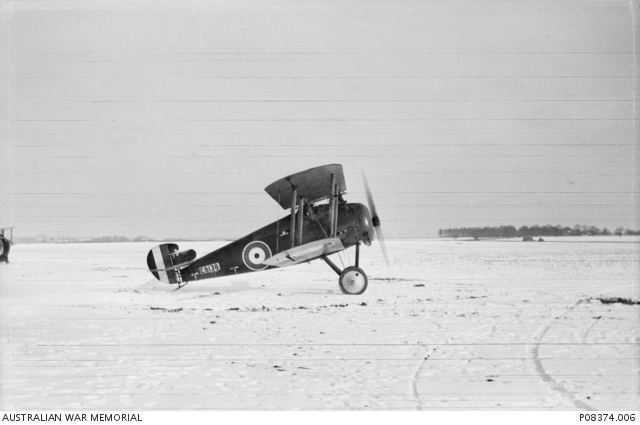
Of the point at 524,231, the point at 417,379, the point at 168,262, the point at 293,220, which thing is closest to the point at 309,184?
the point at 293,220

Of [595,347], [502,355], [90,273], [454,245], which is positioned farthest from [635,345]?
[90,273]

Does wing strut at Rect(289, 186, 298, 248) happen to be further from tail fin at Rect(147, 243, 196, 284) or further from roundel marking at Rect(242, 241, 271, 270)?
tail fin at Rect(147, 243, 196, 284)

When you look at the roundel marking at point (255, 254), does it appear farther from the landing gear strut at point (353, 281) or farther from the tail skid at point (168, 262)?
the landing gear strut at point (353, 281)

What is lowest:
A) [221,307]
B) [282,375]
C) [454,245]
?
[282,375]

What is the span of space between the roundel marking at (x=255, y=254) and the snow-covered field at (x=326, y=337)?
41cm

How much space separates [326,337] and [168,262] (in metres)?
2.06

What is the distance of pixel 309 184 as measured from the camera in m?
5.43

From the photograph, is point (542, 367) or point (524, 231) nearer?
point (542, 367)

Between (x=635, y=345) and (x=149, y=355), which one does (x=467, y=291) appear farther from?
(x=149, y=355)

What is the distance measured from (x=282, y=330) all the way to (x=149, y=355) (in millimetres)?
1197

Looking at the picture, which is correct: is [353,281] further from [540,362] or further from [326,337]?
[540,362]

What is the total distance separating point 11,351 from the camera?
4219 mm

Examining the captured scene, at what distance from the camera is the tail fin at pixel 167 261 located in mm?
5117

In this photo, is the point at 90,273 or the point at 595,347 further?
the point at 90,273
